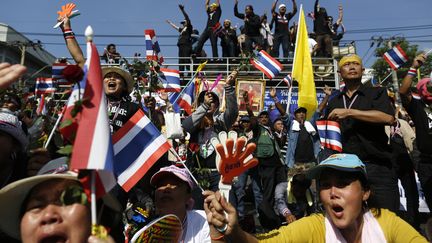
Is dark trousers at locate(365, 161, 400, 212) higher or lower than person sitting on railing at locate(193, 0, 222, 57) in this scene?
lower

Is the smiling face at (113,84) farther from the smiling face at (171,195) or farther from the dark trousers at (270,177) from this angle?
the dark trousers at (270,177)

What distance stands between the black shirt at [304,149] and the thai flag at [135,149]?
181 inches

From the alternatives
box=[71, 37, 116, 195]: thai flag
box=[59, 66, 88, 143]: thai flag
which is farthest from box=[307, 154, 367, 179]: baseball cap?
box=[59, 66, 88, 143]: thai flag

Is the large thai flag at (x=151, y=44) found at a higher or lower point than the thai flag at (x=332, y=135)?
higher

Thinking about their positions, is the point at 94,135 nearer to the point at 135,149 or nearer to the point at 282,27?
the point at 135,149

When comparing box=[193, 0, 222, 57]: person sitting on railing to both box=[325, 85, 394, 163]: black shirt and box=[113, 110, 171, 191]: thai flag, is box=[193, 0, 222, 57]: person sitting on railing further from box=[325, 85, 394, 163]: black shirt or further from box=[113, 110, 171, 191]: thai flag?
box=[113, 110, 171, 191]: thai flag

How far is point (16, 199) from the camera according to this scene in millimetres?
1940

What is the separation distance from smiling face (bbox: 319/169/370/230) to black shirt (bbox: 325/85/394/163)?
938 mm

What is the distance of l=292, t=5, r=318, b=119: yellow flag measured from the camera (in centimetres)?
742

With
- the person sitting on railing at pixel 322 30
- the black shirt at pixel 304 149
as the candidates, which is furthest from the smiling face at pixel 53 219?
the person sitting on railing at pixel 322 30

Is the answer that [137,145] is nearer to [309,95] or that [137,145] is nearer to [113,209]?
[113,209]

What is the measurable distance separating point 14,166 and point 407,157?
4.73 metres

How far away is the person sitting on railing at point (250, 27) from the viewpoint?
1406cm

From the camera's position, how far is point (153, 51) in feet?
19.3
